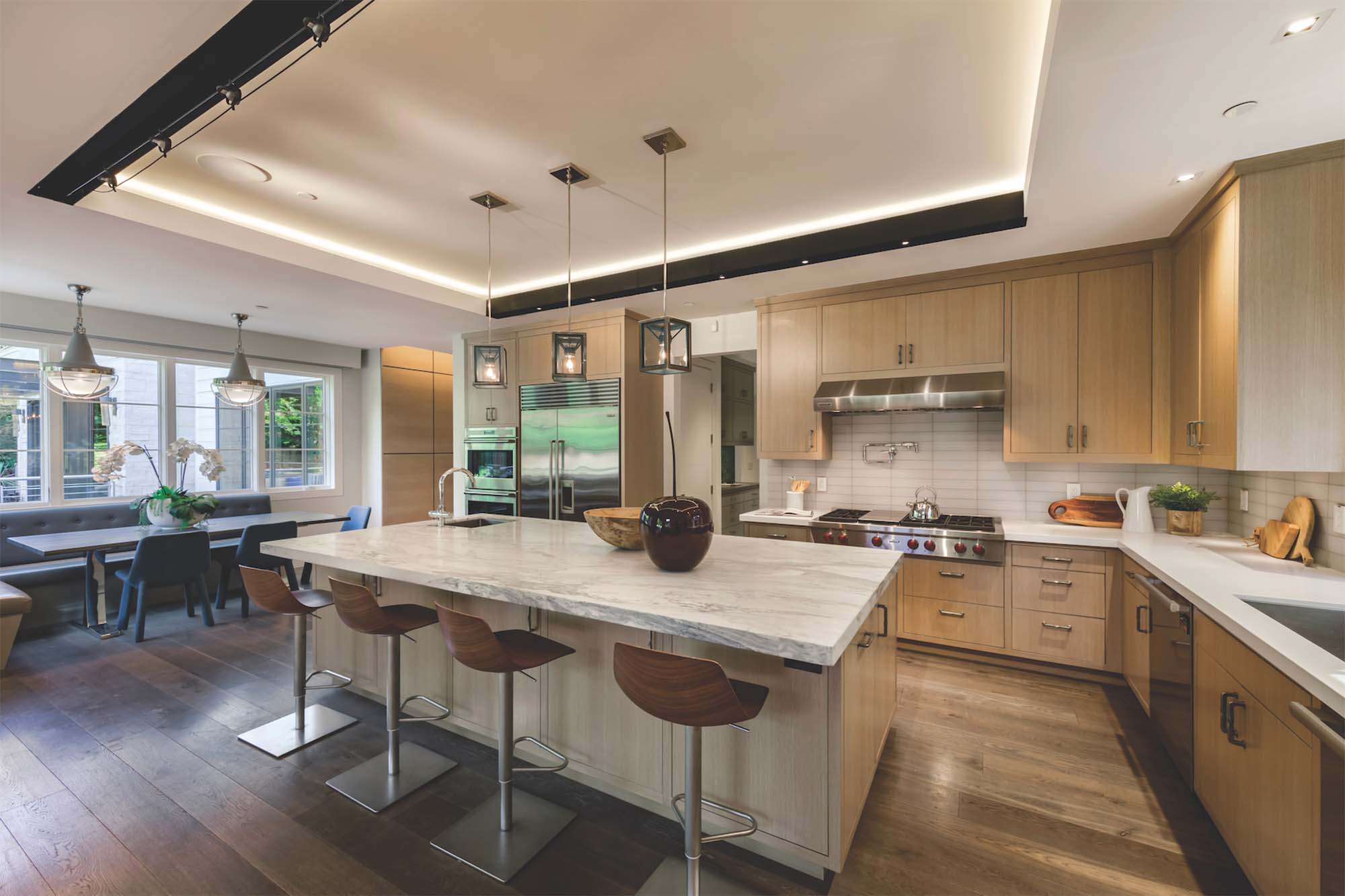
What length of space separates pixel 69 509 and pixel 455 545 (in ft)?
14.3

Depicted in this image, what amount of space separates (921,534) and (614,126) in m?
2.83

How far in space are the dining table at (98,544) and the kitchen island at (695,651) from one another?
7.83 ft

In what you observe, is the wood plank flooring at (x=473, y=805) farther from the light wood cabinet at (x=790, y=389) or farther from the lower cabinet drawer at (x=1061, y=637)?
the light wood cabinet at (x=790, y=389)

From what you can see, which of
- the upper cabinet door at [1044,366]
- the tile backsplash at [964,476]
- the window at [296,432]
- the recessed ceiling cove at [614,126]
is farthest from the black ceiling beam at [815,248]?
the window at [296,432]

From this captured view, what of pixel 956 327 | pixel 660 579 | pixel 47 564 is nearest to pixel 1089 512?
pixel 956 327

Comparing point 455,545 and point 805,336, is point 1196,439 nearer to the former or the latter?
point 805,336

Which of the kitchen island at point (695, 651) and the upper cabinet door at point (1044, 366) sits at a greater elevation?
the upper cabinet door at point (1044, 366)


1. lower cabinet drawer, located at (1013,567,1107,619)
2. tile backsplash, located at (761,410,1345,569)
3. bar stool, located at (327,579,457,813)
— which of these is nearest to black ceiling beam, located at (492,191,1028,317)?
tile backsplash, located at (761,410,1345,569)

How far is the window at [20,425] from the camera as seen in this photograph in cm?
452

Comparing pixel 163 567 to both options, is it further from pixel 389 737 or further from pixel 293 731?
pixel 389 737

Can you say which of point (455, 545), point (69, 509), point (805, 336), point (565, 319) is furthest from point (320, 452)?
point (805, 336)

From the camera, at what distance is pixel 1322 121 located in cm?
193

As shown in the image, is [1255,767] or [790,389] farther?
[790,389]

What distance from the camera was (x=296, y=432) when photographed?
21.3ft
